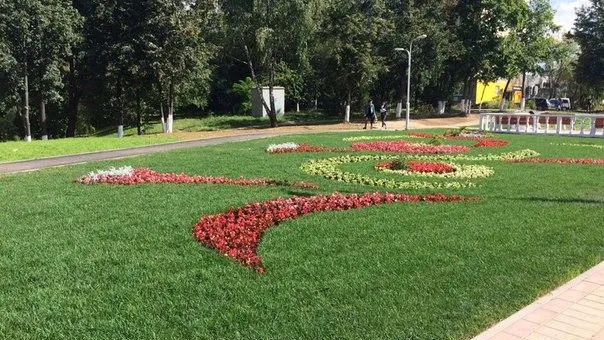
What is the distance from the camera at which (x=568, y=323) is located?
439 centimetres

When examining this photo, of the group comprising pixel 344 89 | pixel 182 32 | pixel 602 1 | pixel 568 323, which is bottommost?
pixel 568 323

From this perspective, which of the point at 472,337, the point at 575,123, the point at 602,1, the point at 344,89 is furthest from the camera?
the point at 602,1

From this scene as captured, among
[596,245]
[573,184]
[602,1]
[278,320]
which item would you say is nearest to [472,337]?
[278,320]

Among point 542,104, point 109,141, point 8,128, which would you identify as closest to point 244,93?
point 8,128

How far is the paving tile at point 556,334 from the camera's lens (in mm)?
4129

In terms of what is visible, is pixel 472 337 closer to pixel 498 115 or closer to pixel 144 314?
pixel 144 314

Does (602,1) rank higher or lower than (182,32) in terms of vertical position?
higher

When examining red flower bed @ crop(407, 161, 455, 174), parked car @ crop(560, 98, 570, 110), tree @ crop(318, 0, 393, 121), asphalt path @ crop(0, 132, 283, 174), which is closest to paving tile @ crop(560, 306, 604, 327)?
red flower bed @ crop(407, 161, 455, 174)

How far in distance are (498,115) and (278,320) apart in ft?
91.3

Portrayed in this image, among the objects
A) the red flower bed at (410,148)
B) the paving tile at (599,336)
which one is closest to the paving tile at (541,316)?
the paving tile at (599,336)

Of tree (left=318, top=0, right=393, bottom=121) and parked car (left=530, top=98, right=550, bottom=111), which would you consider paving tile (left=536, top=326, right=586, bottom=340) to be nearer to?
tree (left=318, top=0, right=393, bottom=121)

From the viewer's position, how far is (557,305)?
473 centimetres

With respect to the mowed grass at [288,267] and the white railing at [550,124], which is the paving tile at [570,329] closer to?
the mowed grass at [288,267]

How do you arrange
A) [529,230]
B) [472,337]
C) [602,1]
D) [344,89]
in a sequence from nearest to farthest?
1. [472,337]
2. [529,230]
3. [344,89]
4. [602,1]
